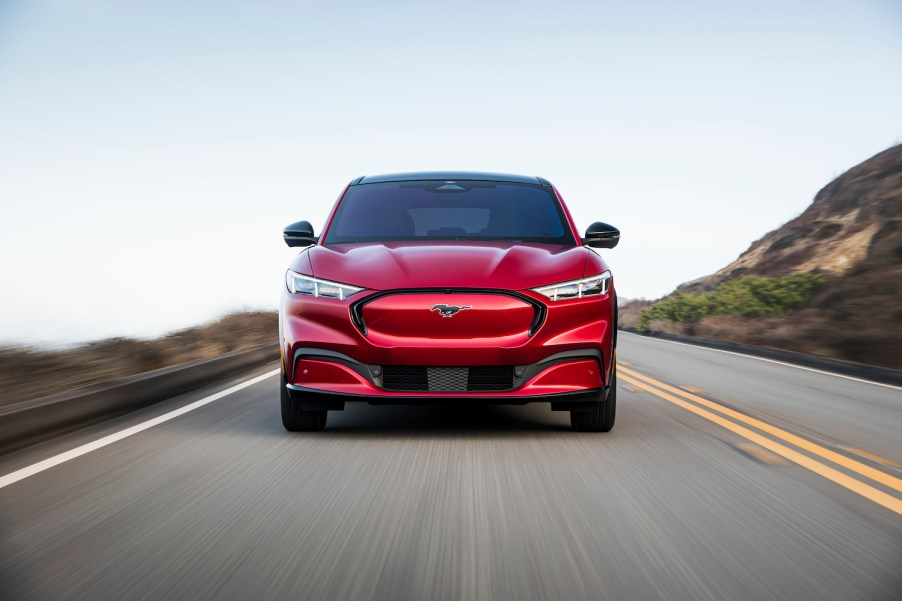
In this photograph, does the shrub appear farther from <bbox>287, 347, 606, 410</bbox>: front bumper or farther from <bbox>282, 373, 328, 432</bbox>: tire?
<bbox>282, 373, 328, 432</bbox>: tire

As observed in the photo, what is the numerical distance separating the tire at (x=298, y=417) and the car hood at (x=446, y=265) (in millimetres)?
915

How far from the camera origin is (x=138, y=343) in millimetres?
12695

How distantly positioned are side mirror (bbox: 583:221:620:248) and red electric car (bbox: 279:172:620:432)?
26.1 inches

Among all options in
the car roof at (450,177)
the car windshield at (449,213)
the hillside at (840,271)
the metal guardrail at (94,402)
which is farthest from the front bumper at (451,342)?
the hillside at (840,271)

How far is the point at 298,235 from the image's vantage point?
697cm

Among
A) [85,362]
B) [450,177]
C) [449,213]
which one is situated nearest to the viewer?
[449,213]

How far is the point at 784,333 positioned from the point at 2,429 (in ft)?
68.6

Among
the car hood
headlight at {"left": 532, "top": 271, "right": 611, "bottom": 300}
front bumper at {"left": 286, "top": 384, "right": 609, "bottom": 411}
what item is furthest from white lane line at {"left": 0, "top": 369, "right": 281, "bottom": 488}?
headlight at {"left": 532, "top": 271, "right": 611, "bottom": 300}

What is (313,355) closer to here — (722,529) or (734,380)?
(722,529)

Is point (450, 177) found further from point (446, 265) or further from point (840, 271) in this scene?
point (840, 271)

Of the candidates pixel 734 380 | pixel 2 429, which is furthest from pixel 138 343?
pixel 734 380

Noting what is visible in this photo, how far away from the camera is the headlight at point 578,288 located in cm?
578

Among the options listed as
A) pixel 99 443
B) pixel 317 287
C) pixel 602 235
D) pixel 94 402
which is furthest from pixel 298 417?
pixel 602 235

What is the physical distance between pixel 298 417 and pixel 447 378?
47.8 inches
